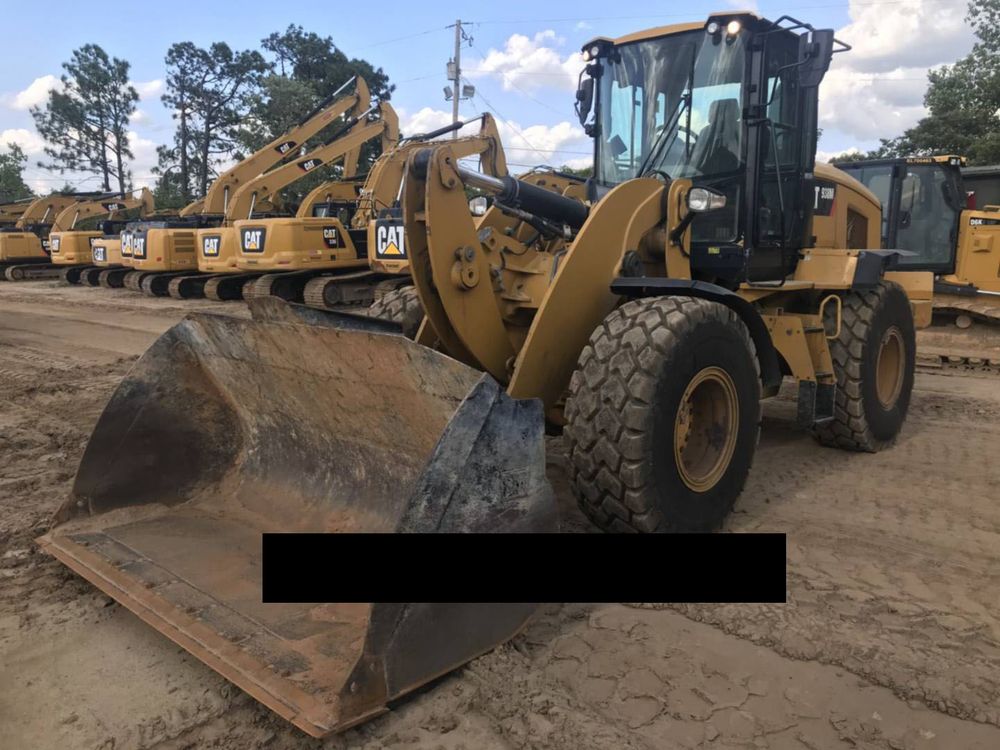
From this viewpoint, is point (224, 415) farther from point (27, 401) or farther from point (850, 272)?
point (850, 272)

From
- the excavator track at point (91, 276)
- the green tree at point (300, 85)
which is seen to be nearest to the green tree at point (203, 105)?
the green tree at point (300, 85)

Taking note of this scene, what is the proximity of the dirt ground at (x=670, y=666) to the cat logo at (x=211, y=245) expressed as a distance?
39.9ft

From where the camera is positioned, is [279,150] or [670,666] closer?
[670,666]

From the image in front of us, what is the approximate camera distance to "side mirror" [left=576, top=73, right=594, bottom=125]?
4.98m

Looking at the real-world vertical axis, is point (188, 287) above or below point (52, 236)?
below

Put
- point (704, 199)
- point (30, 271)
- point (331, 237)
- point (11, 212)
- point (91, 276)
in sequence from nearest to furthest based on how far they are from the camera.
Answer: point (704, 199) < point (331, 237) < point (91, 276) < point (30, 271) < point (11, 212)

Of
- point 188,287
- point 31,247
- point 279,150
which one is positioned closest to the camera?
point 188,287

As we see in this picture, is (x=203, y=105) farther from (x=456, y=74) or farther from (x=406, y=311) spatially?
(x=406, y=311)

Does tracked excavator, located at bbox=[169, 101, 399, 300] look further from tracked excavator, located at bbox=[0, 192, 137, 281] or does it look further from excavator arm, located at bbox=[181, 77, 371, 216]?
tracked excavator, located at bbox=[0, 192, 137, 281]

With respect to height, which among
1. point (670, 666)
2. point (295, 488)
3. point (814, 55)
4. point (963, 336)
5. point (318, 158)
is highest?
point (318, 158)

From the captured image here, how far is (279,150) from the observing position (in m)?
18.1

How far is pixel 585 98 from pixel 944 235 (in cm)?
807

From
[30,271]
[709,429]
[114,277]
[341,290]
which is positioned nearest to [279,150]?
[341,290]

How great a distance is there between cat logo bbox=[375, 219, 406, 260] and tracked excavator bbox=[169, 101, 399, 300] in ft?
7.23
